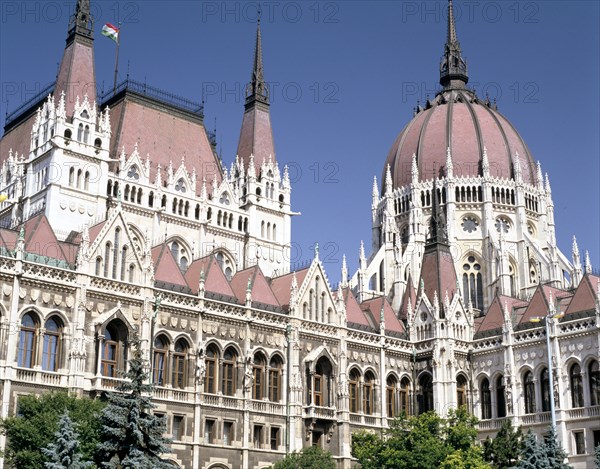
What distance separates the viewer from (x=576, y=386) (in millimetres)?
55656

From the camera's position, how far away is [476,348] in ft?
205

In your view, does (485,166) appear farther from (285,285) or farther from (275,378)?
(275,378)

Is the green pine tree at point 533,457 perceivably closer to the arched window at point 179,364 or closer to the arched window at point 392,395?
the arched window at point 392,395

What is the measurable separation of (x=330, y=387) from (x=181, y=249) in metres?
14.2

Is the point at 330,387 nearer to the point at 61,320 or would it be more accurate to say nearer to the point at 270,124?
the point at 61,320

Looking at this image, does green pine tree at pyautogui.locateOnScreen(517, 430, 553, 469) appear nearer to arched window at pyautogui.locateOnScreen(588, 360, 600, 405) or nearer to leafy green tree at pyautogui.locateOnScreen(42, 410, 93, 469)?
arched window at pyautogui.locateOnScreen(588, 360, 600, 405)

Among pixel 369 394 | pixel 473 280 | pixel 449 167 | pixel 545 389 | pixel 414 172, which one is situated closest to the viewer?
pixel 545 389

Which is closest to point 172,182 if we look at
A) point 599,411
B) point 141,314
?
point 141,314

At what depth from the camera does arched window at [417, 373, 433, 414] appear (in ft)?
201

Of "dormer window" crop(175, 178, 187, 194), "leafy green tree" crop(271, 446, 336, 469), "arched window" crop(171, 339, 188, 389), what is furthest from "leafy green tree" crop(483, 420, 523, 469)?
"dormer window" crop(175, 178, 187, 194)

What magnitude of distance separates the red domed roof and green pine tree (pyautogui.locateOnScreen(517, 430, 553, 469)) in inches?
1747

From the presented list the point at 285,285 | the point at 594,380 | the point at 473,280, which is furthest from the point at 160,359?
the point at 473,280

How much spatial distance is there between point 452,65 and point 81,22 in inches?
1731

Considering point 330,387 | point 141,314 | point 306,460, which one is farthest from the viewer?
point 330,387
